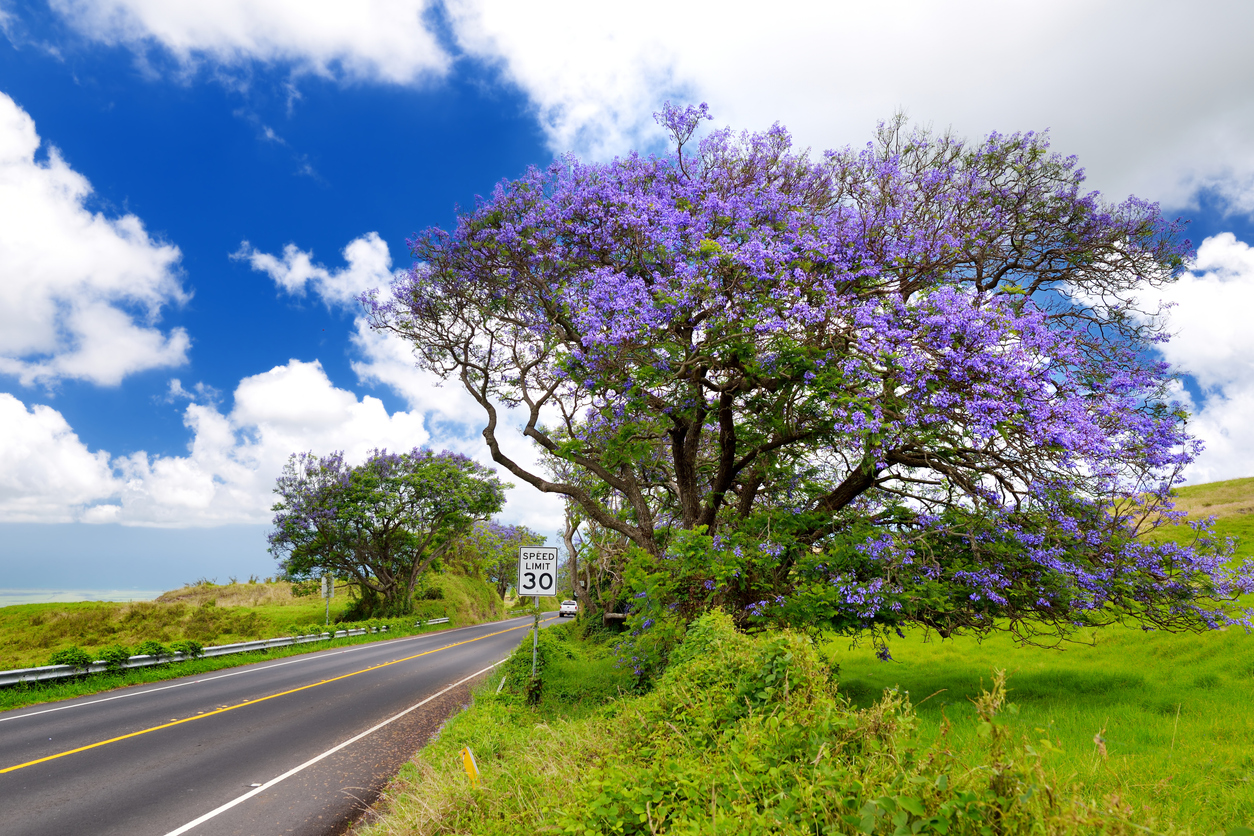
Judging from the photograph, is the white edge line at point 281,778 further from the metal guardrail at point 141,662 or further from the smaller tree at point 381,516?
the smaller tree at point 381,516

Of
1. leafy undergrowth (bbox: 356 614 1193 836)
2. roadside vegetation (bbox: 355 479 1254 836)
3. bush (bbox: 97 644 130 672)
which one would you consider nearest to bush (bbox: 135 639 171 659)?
bush (bbox: 97 644 130 672)

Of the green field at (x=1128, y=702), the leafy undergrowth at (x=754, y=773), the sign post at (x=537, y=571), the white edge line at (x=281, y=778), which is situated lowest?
the white edge line at (x=281, y=778)

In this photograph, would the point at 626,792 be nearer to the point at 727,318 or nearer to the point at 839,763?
the point at 839,763

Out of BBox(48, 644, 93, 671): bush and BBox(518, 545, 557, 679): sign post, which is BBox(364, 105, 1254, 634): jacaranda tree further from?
BBox(48, 644, 93, 671): bush

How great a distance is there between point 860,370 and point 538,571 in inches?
333

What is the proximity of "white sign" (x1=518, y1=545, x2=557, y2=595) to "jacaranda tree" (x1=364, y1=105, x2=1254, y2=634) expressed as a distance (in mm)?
2012

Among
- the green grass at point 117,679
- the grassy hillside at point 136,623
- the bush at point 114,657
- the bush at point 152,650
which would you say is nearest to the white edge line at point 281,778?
the green grass at point 117,679

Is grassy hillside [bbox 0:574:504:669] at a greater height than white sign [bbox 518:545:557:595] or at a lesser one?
lesser

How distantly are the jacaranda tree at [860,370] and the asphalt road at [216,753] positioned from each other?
6.14m

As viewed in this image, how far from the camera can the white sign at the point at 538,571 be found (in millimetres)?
13539

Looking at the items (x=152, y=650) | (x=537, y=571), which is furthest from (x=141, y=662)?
(x=537, y=571)

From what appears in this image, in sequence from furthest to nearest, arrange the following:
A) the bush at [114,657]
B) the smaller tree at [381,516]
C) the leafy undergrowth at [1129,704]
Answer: the smaller tree at [381,516]
the bush at [114,657]
the leafy undergrowth at [1129,704]

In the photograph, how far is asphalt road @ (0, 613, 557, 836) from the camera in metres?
7.46

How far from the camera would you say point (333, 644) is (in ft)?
91.2
